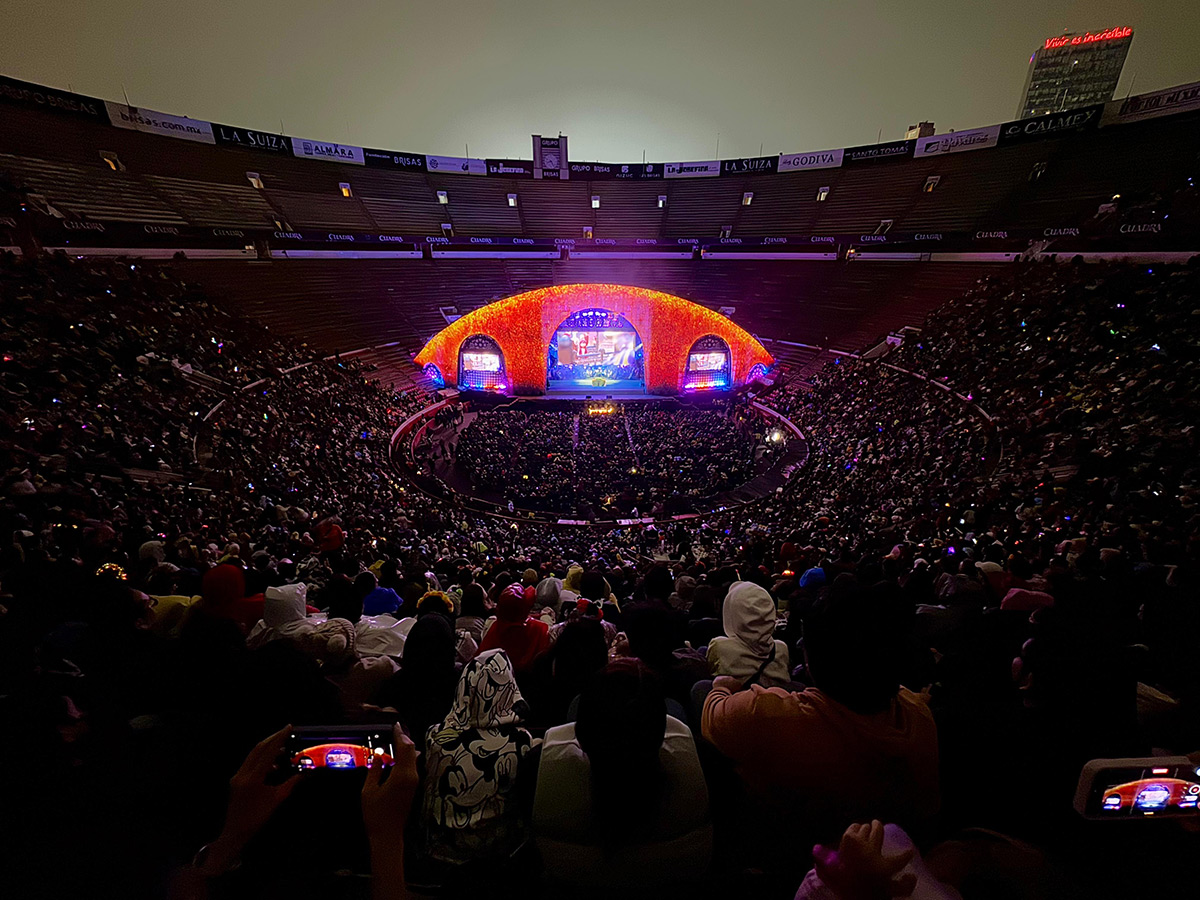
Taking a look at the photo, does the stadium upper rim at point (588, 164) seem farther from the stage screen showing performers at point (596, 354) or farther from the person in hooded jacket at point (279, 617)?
the person in hooded jacket at point (279, 617)

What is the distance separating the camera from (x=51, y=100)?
19.4 meters

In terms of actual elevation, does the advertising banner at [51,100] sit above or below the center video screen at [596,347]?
above

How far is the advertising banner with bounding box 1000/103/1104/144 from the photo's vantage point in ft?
73.4

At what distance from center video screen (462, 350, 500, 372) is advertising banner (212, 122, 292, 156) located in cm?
1390

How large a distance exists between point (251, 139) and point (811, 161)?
96.6 feet

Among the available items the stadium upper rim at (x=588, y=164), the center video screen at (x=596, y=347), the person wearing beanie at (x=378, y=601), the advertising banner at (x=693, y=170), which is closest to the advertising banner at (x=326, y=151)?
the stadium upper rim at (x=588, y=164)

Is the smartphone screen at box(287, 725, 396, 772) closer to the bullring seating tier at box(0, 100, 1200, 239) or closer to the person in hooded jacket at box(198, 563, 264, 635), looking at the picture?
the person in hooded jacket at box(198, 563, 264, 635)

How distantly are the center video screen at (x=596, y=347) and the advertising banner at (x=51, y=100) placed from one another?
2101 cm

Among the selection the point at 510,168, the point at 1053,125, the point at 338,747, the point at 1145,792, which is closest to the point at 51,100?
the point at 510,168

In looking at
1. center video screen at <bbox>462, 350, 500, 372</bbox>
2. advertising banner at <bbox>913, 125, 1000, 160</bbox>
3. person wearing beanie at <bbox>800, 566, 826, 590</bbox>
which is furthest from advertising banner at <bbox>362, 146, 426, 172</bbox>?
person wearing beanie at <bbox>800, 566, 826, 590</bbox>

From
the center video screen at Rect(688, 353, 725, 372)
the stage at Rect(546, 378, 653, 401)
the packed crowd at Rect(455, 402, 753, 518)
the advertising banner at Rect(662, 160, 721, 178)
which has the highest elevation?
the advertising banner at Rect(662, 160, 721, 178)

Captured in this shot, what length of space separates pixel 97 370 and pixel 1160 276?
25.0 meters

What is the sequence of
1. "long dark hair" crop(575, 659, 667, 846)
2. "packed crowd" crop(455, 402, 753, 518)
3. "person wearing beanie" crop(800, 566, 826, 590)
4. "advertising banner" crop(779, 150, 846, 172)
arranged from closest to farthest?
"long dark hair" crop(575, 659, 667, 846) → "person wearing beanie" crop(800, 566, 826, 590) → "packed crowd" crop(455, 402, 753, 518) → "advertising banner" crop(779, 150, 846, 172)

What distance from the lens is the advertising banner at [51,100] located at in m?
18.6
